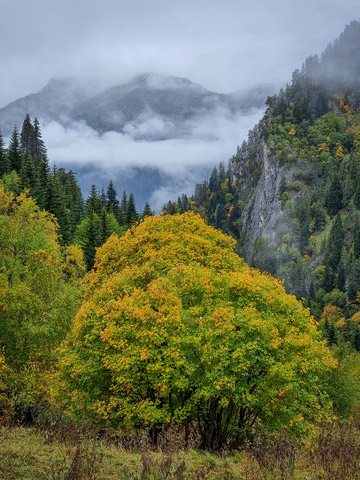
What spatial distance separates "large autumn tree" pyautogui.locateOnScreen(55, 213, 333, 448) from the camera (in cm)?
1447

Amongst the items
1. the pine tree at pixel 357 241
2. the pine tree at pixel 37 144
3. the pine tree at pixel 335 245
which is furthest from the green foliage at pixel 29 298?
the pine tree at pixel 335 245

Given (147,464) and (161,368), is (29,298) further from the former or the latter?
(147,464)

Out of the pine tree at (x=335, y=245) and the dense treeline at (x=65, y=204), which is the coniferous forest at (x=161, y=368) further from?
the pine tree at (x=335, y=245)

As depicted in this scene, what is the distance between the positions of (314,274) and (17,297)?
149 m

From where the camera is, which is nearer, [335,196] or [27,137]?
[27,137]

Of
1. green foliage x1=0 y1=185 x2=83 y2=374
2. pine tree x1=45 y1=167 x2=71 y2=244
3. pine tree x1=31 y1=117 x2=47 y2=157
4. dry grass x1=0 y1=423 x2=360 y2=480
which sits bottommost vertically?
dry grass x1=0 y1=423 x2=360 y2=480

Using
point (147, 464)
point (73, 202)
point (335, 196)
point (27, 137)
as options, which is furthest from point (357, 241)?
point (147, 464)

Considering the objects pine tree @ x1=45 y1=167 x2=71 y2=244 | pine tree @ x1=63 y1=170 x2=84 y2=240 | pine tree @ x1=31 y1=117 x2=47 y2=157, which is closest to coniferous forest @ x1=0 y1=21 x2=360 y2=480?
pine tree @ x1=45 y1=167 x2=71 y2=244

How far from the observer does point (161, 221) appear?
26.0 meters

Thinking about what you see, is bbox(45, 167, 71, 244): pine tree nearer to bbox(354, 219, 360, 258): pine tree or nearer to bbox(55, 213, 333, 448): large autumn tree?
bbox(55, 213, 333, 448): large autumn tree

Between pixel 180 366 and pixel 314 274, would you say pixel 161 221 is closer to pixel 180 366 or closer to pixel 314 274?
pixel 180 366

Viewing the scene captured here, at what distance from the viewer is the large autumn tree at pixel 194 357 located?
14.5 metres

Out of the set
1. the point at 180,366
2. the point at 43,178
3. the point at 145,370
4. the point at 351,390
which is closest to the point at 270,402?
the point at 180,366

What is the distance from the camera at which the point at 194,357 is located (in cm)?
1495
